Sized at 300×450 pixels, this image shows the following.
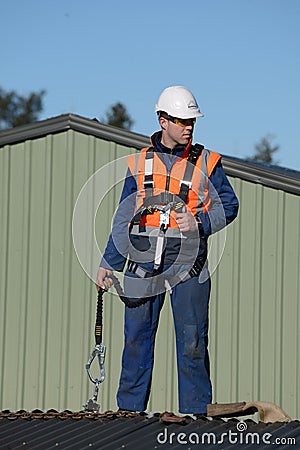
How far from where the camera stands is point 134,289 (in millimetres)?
7211

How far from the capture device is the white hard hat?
23.3 feet

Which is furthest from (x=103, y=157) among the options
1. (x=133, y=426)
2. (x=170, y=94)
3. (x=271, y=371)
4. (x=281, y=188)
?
(x=133, y=426)

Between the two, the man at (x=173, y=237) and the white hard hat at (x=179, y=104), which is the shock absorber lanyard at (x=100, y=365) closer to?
the man at (x=173, y=237)

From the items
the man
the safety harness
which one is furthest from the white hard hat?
the safety harness

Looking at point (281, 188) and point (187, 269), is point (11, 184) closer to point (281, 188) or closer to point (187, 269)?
point (281, 188)

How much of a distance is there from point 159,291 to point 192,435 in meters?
1.64

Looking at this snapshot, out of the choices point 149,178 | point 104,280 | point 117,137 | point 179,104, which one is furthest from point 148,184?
point 117,137

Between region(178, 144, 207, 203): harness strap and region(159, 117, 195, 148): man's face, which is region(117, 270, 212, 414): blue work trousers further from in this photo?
region(159, 117, 195, 148): man's face

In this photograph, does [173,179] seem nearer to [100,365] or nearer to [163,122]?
[163,122]

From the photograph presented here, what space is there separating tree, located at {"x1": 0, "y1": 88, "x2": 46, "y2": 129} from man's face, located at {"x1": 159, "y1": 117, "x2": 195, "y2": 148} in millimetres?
63365

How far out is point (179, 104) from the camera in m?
7.11

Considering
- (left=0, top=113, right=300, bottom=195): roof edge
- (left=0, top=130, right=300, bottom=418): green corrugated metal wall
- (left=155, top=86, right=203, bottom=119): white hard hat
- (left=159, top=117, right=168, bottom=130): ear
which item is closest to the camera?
(left=155, top=86, right=203, bottom=119): white hard hat

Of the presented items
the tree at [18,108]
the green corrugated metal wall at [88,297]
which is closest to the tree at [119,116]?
the tree at [18,108]

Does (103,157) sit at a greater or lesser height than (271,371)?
greater
